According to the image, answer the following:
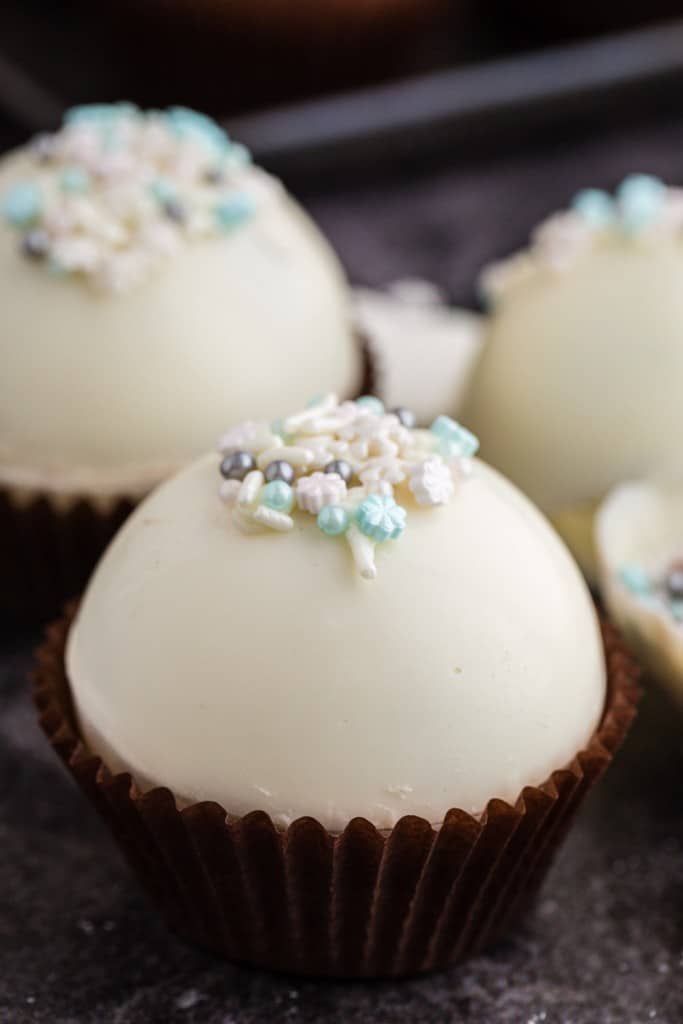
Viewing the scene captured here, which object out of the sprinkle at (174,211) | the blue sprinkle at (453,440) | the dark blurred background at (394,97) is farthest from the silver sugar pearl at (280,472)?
the dark blurred background at (394,97)

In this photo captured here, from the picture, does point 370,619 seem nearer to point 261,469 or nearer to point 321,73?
point 261,469

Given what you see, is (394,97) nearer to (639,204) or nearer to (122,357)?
(639,204)

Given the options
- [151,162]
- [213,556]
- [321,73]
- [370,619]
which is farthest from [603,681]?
[321,73]

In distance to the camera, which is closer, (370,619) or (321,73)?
(370,619)

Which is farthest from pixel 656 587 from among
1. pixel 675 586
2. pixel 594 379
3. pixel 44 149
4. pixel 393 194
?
pixel 393 194

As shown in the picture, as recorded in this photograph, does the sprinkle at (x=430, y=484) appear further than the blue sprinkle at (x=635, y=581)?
No

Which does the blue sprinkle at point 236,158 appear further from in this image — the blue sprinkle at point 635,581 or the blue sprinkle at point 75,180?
the blue sprinkle at point 635,581

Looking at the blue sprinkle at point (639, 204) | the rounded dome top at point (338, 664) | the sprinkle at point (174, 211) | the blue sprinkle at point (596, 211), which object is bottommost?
the rounded dome top at point (338, 664)
